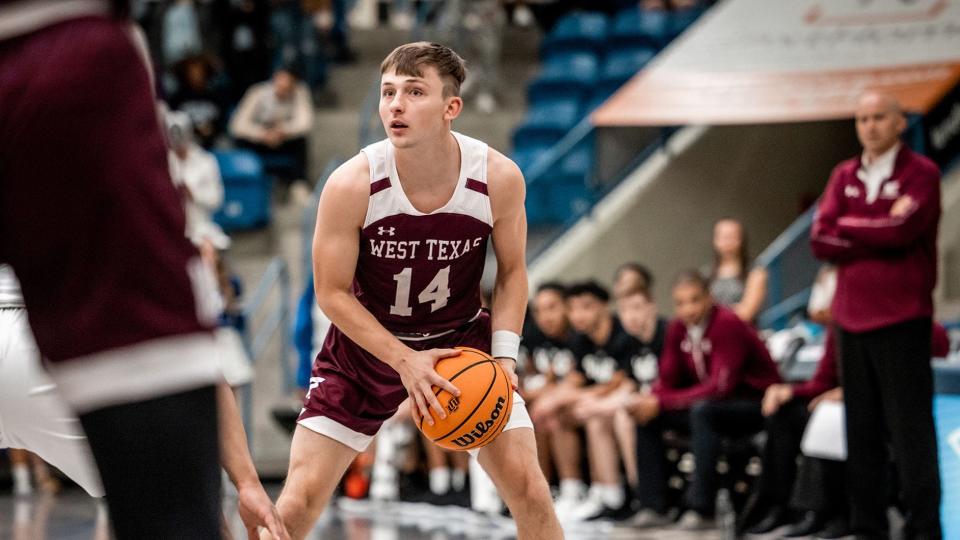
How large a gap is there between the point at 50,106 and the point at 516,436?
2.72 metres

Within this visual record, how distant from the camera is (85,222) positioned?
1.98 m

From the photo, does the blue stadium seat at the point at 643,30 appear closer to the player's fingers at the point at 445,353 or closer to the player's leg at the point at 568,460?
the player's leg at the point at 568,460

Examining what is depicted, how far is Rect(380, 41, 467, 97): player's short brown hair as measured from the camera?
14.8 ft

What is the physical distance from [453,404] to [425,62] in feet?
3.61

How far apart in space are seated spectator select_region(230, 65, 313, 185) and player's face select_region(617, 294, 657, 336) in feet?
19.3

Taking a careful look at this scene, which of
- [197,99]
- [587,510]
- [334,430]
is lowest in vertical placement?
[587,510]

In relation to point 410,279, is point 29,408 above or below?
below

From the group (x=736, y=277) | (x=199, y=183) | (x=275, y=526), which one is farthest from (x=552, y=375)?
(x=275, y=526)

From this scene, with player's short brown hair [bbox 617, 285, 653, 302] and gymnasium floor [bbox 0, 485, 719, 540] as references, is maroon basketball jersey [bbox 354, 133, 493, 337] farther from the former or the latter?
player's short brown hair [bbox 617, 285, 653, 302]

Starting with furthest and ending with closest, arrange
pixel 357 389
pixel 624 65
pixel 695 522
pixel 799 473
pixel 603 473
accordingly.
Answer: pixel 624 65 → pixel 603 473 → pixel 695 522 → pixel 799 473 → pixel 357 389

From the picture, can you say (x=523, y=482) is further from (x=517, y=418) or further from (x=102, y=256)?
(x=102, y=256)

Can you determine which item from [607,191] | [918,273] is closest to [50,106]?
[918,273]

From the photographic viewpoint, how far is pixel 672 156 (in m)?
12.6

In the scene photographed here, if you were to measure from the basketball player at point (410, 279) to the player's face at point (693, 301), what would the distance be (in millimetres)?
3595
